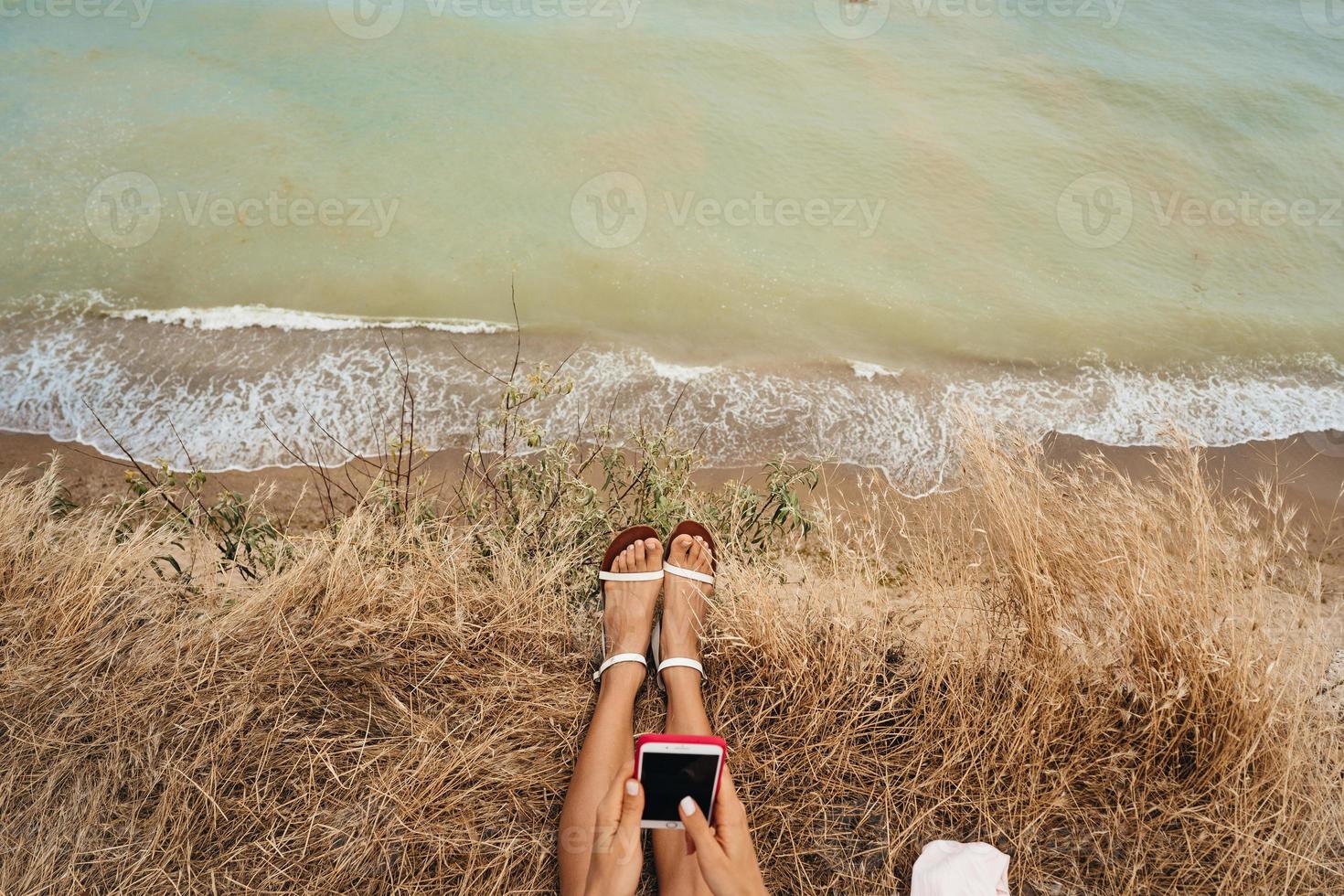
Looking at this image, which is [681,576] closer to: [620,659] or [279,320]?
[620,659]

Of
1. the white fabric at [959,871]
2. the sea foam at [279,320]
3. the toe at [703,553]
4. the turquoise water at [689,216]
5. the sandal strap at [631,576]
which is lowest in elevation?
the white fabric at [959,871]

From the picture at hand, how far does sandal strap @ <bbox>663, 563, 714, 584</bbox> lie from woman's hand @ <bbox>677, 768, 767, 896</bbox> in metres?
0.75

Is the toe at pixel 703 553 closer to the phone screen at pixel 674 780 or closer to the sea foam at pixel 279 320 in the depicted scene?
the phone screen at pixel 674 780

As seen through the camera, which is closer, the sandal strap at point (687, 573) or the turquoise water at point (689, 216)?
the sandal strap at point (687, 573)

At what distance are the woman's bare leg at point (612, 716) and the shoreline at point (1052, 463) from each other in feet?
4.10

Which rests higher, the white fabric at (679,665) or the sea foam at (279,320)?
the sea foam at (279,320)

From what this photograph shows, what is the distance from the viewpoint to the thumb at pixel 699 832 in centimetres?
171

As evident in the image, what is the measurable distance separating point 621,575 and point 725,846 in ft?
3.11

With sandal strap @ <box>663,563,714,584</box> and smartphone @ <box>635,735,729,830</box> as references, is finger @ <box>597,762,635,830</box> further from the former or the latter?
sandal strap @ <box>663,563,714,584</box>

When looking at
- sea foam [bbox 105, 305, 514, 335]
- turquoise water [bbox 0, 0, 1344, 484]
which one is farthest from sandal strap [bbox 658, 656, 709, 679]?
sea foam [bbox 105, 305, 514, 335]

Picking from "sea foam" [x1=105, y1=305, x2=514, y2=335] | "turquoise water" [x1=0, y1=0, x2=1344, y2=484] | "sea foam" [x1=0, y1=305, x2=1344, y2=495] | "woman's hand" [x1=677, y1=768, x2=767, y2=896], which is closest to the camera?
"woman's hand" [x1=677, y1=768, x2=767, y2=896]

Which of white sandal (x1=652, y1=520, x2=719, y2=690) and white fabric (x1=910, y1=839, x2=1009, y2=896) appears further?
white sandal (x1=652, y1=520, x2=719, y2=690)

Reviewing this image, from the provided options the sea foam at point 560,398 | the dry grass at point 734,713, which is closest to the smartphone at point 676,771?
the dry grass at point 734,713

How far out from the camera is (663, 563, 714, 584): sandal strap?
256 cm
